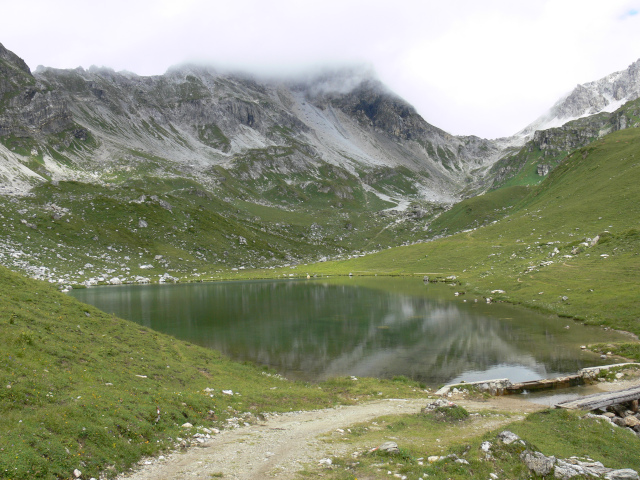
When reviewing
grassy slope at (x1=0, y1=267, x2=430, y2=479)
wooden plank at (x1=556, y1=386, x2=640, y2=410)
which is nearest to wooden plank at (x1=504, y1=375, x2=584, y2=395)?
wooden plank at (x1=556, y1=386, x2=640, y2=410)

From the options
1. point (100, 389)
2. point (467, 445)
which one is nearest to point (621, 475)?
point (467, 445)

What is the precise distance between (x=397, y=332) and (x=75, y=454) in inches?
1769

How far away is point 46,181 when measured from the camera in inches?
7771

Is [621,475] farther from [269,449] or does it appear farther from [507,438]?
[269,449]

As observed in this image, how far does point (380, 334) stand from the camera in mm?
52562

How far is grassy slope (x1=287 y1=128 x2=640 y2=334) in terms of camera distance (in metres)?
59.1

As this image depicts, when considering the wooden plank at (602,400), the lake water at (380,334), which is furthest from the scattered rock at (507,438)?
the lake water at (380,334)

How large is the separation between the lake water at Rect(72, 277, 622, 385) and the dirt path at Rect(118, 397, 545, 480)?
1206cm

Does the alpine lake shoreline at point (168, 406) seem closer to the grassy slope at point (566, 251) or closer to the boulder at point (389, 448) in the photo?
the boulder at point (389, 448)

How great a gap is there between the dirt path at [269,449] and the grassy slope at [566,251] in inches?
1647

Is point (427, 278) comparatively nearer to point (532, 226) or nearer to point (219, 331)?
point (532, 226)

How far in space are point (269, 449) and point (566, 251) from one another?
93.5 meters

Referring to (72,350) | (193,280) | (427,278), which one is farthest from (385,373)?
(193,280)

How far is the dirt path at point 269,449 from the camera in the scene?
14.5 m
